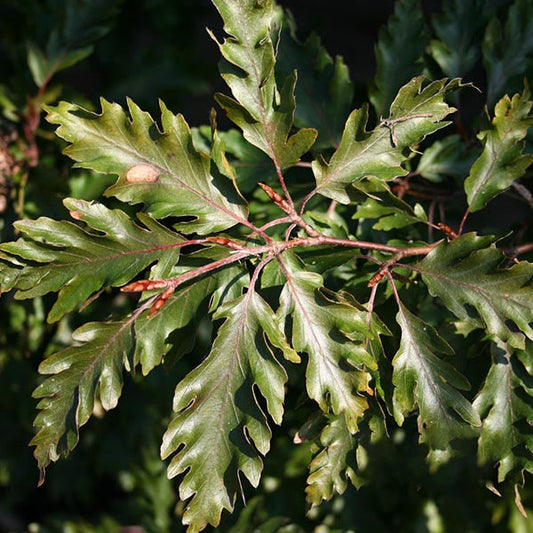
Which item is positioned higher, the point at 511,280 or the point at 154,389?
the point at 511,280

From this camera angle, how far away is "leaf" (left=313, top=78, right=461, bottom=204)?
1.07 m

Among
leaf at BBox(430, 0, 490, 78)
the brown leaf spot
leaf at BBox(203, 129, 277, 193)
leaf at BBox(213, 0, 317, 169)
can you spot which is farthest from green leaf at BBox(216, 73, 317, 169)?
leaf at BBox(430, 0, 490, 78)

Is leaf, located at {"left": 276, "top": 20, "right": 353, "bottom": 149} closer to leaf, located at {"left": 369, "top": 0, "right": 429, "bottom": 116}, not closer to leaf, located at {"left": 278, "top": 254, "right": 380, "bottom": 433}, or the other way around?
leaf, located at {"left": 369, "top": 0, "right": 429, "bottom": 116}

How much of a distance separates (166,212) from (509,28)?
0.84 meters

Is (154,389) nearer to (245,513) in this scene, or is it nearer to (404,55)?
(245,513)

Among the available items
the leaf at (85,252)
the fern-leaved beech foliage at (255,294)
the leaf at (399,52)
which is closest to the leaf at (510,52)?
the leaf at (399,52)

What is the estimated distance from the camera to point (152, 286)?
0.95 metres

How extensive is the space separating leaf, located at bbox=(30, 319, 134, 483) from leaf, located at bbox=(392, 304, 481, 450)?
1.43 feet

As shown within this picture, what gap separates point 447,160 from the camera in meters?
1.46

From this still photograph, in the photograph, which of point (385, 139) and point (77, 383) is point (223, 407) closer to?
point (77, 383)

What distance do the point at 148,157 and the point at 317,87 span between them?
1.65 ft

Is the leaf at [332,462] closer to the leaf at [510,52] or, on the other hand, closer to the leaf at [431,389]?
the leaf at [431,389]

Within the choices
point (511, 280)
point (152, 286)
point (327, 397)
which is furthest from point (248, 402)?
point (511, 280)

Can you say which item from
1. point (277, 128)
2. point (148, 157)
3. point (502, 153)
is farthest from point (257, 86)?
point (502, 153)
